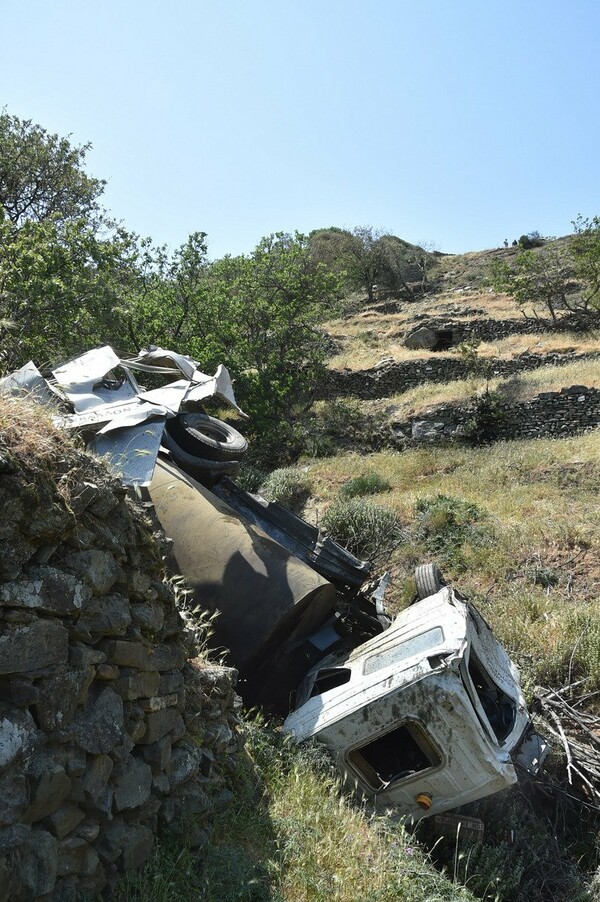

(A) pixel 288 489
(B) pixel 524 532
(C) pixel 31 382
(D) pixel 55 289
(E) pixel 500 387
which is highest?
(D) pixel 55 289

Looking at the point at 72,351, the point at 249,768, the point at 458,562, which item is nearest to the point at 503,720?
the point at 249,768

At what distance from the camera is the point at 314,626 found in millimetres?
6254

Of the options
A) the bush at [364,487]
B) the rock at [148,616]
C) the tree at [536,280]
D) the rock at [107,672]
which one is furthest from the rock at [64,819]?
the tree at [536,280]

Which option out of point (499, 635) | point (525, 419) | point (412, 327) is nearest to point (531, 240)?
point (412, 327)

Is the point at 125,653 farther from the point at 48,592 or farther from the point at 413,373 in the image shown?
the point at 413,373

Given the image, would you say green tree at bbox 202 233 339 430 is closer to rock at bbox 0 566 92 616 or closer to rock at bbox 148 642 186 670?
rock at bbox 148 642 186 670

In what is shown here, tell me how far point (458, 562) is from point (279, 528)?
11.0ft

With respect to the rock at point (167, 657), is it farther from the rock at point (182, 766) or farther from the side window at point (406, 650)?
the side window at point (406, 650)

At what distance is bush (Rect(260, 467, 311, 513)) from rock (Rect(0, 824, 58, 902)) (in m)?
9.84

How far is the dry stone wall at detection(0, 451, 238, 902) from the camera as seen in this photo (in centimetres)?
271

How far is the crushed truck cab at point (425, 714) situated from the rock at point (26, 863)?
2.60 meters

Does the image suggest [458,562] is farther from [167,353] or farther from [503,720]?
[167,353]

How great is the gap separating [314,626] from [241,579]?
0.94m

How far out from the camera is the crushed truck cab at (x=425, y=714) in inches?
180
